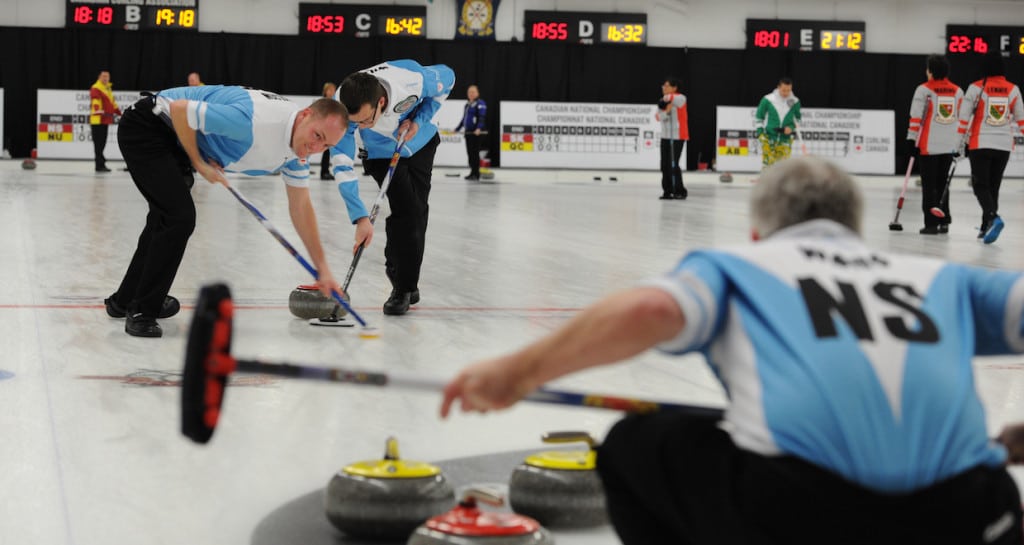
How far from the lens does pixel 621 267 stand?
299 inches

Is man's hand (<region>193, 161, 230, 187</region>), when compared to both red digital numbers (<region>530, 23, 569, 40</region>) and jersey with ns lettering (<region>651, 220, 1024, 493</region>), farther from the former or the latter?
red digital numbers (<region>530, 23, 569, 40</region>)

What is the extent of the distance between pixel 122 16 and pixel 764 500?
787 inches

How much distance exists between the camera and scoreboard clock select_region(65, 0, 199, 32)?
20094 mm

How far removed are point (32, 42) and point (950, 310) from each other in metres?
20.7

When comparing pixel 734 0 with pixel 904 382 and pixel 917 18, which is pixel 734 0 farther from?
pixel 904 382

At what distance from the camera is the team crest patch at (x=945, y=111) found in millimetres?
→ 10242

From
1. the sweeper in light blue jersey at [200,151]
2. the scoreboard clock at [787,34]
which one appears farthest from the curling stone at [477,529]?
the scoreboard clock at [787,34]

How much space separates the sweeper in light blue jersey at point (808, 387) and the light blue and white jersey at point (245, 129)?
3.01 metres

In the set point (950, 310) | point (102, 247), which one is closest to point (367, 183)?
point (102, 247)

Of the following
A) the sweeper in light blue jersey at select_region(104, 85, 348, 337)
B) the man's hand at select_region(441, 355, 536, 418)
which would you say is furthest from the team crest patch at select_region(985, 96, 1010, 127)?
the man's hand at select_region(441, 355, 536, 418)

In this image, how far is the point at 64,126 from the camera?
1981 centimetres

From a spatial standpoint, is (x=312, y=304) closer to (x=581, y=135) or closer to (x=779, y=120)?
(x=779, y=120)

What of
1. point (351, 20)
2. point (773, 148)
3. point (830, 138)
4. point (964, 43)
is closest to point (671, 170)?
point (773, 148)

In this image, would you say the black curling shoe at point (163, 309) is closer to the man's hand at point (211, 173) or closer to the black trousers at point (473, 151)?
the man's hand at point (211, 173)
